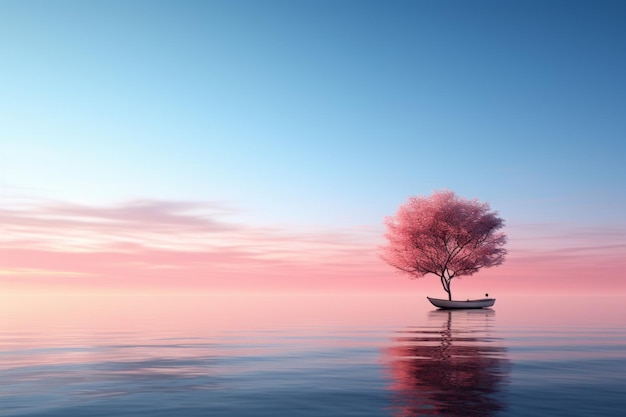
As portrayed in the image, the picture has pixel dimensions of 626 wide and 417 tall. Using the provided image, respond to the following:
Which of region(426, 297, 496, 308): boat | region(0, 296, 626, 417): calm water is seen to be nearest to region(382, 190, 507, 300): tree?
region(426, 297, 496, 308): boat

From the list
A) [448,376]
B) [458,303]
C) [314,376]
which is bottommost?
[314,376]

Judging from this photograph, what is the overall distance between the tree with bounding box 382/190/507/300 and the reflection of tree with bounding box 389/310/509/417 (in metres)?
38.9

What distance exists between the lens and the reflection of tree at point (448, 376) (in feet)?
39.6

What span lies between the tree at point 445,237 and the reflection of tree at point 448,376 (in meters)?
38.9

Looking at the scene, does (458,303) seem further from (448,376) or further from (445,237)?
(448,376)

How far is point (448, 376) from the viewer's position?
1596 cm

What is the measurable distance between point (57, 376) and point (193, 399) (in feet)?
18.7

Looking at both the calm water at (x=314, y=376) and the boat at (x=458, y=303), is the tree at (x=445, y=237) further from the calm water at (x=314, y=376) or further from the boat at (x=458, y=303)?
the calm water at (x=314, y=376)

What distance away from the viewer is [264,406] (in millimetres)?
12625

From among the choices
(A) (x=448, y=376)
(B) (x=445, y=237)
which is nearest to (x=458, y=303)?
(B) (x=445, y=237)

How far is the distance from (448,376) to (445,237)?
51.9m

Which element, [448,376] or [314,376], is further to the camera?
[314,376]

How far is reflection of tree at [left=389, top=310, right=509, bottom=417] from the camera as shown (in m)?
12.1

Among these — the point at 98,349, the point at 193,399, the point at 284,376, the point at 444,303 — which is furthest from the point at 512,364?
the point at 444,303
